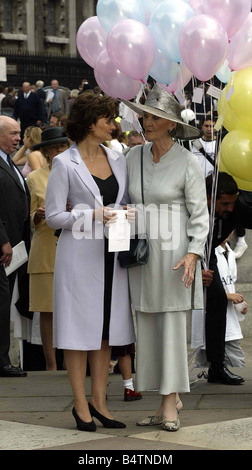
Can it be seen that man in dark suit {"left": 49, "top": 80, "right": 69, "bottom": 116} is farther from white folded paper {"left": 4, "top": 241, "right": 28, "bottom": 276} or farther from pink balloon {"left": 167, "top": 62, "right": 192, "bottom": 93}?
pink balloon {"left": 167, "top": 62, "right": 192, "bottom": 93}

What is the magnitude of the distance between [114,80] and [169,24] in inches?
25.0

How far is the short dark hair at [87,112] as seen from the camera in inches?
254

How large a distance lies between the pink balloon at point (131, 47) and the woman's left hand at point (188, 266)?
146 cm

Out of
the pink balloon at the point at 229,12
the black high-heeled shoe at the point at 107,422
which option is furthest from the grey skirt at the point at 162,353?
the pink balloon at the point at 229,12

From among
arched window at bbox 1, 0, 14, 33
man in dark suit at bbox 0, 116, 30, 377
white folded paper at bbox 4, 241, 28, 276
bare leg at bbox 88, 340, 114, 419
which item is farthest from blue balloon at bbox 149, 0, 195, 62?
arched window at bbox 1, 0, 14, 33

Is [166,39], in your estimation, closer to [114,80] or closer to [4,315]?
[114,80]

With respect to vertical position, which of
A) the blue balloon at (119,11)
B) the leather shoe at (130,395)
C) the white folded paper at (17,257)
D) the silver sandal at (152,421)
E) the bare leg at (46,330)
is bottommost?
the bare leg at (46,330)

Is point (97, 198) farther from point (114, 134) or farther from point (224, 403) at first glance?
point (114, 134)

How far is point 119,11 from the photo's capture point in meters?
7.21

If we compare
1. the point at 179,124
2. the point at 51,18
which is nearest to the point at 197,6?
the point at 179,124

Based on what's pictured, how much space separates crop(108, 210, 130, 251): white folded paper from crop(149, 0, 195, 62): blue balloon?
1.41 m

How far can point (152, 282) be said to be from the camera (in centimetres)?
637

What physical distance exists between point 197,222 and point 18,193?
2895 millimetres

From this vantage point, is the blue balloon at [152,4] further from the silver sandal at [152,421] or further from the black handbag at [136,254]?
the silver sandal at [152,421]
